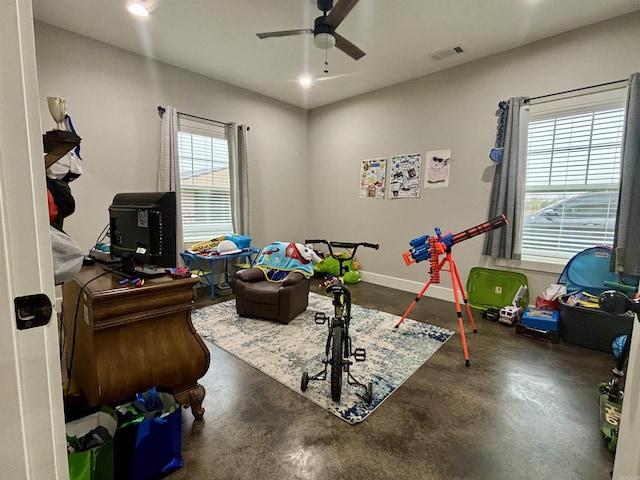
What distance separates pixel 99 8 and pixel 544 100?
451 centimetres

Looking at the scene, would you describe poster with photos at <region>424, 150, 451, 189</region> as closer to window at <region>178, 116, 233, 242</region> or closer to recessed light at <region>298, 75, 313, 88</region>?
recessed light at <region>298, 75, 313, 88</region>

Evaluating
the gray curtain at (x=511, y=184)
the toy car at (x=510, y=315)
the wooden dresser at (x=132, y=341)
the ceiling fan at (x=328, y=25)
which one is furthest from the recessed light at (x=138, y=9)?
the toy car at (x=510, y=315)

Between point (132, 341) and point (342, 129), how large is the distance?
14.7 ft

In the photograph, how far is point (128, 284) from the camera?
4.83 ft

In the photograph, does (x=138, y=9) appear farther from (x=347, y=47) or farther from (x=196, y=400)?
(x=196, y=400)

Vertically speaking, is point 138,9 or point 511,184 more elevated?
point 138,9

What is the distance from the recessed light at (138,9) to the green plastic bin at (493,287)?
14.7ft

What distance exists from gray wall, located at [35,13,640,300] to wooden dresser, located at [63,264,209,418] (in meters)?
2.41

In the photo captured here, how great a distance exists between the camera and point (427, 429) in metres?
1.70

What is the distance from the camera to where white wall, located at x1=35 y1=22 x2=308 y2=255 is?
309 centimetres

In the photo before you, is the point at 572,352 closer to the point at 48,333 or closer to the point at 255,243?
the point at 48,333

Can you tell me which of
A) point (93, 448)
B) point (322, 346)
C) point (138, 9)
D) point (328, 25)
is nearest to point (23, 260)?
point (93, 448)

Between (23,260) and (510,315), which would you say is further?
(510,315)

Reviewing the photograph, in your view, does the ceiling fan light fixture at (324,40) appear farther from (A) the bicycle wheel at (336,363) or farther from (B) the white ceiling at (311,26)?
(A) the bicycle wheel at (336,363)
